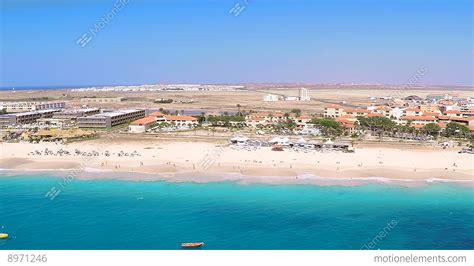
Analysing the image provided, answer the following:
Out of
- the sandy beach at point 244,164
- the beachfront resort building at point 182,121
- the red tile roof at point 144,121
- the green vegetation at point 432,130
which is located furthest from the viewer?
the beachfront resort building at point 182,121

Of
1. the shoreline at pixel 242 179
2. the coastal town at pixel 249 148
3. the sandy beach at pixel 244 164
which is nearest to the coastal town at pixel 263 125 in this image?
the coastal town at pixel 249 148

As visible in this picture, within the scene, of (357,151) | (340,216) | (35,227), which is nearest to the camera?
(35,227)

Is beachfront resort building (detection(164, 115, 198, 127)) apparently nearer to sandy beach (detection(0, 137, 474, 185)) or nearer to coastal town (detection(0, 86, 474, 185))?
coastal town (detection(0, 86, 474, 185))

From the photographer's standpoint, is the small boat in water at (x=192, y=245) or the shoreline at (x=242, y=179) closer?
the small boat in water at (x=192, y=245)

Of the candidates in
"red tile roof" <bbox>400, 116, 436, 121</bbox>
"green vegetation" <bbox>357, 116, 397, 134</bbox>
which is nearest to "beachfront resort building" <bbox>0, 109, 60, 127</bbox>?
"green vegetation" <bbox>357, 116, 397, 134</bbox>

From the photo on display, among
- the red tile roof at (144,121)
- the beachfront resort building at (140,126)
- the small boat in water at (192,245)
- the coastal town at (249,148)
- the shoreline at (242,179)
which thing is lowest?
the small boat in water at (192,245)

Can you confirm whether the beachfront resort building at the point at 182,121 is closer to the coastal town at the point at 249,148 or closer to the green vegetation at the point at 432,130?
the coastal town at the point at 249,148

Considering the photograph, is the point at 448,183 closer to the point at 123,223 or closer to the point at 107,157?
the point at 123,223
